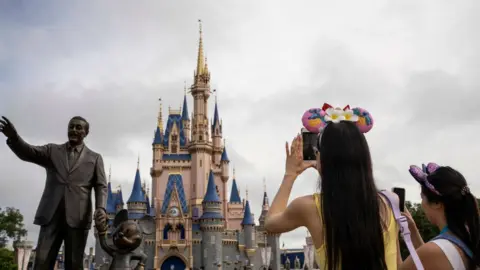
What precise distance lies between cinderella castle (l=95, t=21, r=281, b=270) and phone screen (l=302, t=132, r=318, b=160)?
2009 inches

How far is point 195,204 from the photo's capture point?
6066 centimetres

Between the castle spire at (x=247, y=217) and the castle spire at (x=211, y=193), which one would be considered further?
the castle spire at (x=247, y=217)

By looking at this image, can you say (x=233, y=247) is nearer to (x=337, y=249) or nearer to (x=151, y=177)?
(x=151, y=177)

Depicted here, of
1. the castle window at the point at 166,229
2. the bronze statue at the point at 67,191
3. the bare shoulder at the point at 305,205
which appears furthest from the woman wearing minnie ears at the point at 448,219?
the castle window at the point at 166,229

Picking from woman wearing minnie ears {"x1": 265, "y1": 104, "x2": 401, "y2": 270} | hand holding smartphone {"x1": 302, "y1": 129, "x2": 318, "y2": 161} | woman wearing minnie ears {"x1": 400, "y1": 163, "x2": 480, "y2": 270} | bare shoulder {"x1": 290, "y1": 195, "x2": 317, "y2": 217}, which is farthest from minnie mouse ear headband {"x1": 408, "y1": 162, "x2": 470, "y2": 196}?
bare shoulder {"x1": 290, "y1": 195, "x2": 317, "y2": 217}

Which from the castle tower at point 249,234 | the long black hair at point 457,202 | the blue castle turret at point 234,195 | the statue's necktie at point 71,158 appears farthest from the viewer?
the blue castle turret at point 234,195

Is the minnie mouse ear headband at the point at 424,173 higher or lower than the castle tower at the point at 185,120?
lower

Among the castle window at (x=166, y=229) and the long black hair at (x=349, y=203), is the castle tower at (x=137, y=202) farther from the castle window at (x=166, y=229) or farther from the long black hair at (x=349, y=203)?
the long black hair at (x=349, y=203)

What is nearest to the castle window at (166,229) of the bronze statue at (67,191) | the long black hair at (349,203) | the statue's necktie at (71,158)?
the bronze statue at (67,191)

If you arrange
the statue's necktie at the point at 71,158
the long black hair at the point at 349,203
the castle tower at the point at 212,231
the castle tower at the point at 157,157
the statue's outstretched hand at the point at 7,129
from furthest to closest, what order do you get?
the castle tower at the point at 157,157 → the castle tower at the point at 212,231 → the statue's necktie at the point at 71,158 → the statue's outstretched hand at the point at 7,129 → the long black hair at the point at 349,203

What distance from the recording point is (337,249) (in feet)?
8.93

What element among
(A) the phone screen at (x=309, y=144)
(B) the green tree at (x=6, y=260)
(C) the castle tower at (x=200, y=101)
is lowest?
(A) the phone screen at (x=309, y=144)

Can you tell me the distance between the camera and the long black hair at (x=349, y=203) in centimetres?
269

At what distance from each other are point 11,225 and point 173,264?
16.9 m
